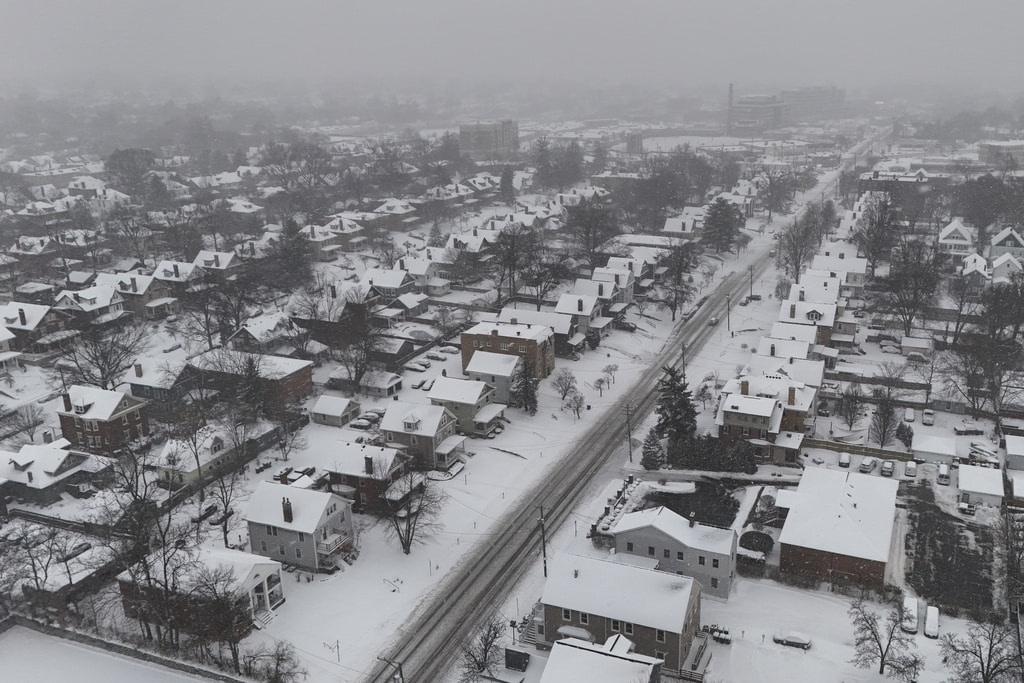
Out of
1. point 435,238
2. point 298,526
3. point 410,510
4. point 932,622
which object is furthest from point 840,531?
point 435,238

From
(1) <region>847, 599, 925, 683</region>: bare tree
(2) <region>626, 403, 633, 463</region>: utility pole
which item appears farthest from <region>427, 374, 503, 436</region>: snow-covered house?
(1) <region>847, 599, 925, 683</region>: bare tree

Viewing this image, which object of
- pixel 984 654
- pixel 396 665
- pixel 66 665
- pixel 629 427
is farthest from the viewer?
pixel 629 427

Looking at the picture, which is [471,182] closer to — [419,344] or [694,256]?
[694,256]

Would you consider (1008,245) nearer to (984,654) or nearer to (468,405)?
(468,405)

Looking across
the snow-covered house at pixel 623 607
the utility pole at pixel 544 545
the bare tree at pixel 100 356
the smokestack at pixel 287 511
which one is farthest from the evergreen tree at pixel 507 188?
the snow-covered house at pixel 623 607

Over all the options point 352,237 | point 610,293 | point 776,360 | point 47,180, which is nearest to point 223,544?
point 776,360

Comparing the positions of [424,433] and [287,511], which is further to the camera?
[424,433]

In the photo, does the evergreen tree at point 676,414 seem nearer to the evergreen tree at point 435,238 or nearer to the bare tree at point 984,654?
the bare tree at point 984,654
